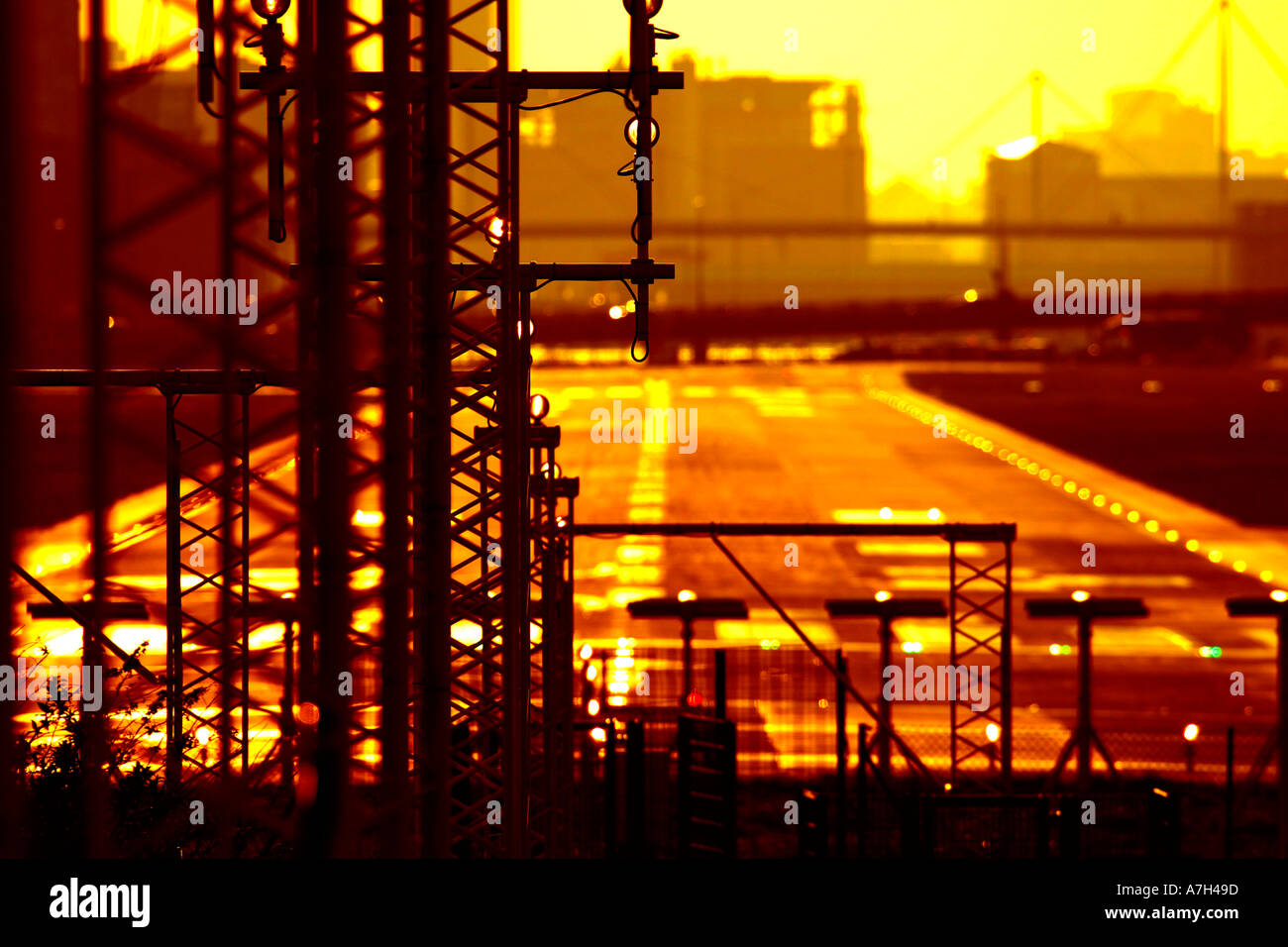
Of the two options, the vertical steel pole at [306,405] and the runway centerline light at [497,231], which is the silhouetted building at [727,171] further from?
the vertical steel pole at [306,405]

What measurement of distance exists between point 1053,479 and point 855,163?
59793mm

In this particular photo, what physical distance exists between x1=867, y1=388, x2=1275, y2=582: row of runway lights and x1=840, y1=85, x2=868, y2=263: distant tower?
90.8 feet

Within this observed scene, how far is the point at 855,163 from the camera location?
92.1 metres

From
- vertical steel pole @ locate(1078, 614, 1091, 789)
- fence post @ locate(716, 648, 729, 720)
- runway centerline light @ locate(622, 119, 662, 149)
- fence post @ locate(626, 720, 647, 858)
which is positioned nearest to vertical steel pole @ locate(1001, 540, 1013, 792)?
vertical steel pole @ locate(1078, 614, 1091, 789)

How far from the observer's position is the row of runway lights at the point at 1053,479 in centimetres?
2523

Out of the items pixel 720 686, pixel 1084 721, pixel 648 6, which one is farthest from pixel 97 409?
pixel 1084 721

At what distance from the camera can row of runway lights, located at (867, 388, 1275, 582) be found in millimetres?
25227

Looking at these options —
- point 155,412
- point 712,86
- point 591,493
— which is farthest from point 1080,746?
point 712,86

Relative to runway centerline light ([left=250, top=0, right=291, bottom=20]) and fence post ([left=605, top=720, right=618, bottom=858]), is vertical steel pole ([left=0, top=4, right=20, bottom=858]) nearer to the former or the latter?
runway centerline light ([left=250, top=0, right=291, bottom=20])

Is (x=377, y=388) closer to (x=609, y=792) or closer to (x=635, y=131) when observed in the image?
(x=635, y=131)

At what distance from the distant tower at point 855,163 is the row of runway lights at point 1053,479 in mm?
27691

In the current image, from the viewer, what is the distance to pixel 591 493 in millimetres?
32406

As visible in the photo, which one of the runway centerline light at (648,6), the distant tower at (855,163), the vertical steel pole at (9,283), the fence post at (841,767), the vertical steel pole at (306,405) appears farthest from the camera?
the distant tower at (855,163)

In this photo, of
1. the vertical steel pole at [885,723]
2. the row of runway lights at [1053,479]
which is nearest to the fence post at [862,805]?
the vertical steel pole at [885,723]
